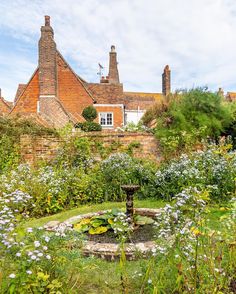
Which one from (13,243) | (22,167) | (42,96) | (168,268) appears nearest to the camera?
(13,243)

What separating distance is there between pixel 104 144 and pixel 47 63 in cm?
1259

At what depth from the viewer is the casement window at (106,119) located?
23.5m

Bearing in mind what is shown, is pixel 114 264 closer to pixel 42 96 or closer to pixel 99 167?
pixel 99 167

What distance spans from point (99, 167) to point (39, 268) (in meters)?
5.68

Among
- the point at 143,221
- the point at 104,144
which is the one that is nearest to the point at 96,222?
the point at 143,221

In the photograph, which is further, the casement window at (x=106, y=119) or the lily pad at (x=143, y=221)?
the casement window at (x=106, y=119)

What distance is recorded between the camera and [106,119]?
932 inches

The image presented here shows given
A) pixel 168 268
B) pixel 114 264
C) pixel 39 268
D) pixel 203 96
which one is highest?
pixel 203 96

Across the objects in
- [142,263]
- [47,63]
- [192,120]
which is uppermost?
[47,63]

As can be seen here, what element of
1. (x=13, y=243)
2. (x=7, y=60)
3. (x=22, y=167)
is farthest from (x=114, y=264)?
(x=7, y=60)

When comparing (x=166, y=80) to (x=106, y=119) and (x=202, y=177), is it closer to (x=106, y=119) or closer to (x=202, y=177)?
(x=106, y=119)

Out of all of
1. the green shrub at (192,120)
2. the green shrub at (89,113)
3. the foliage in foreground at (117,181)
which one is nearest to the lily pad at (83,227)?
the foliage in foreground at (117,181)

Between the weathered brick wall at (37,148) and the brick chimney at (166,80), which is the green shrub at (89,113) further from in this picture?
the weathered brick wall at (37,148)

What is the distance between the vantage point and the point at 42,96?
1944 centimetres
